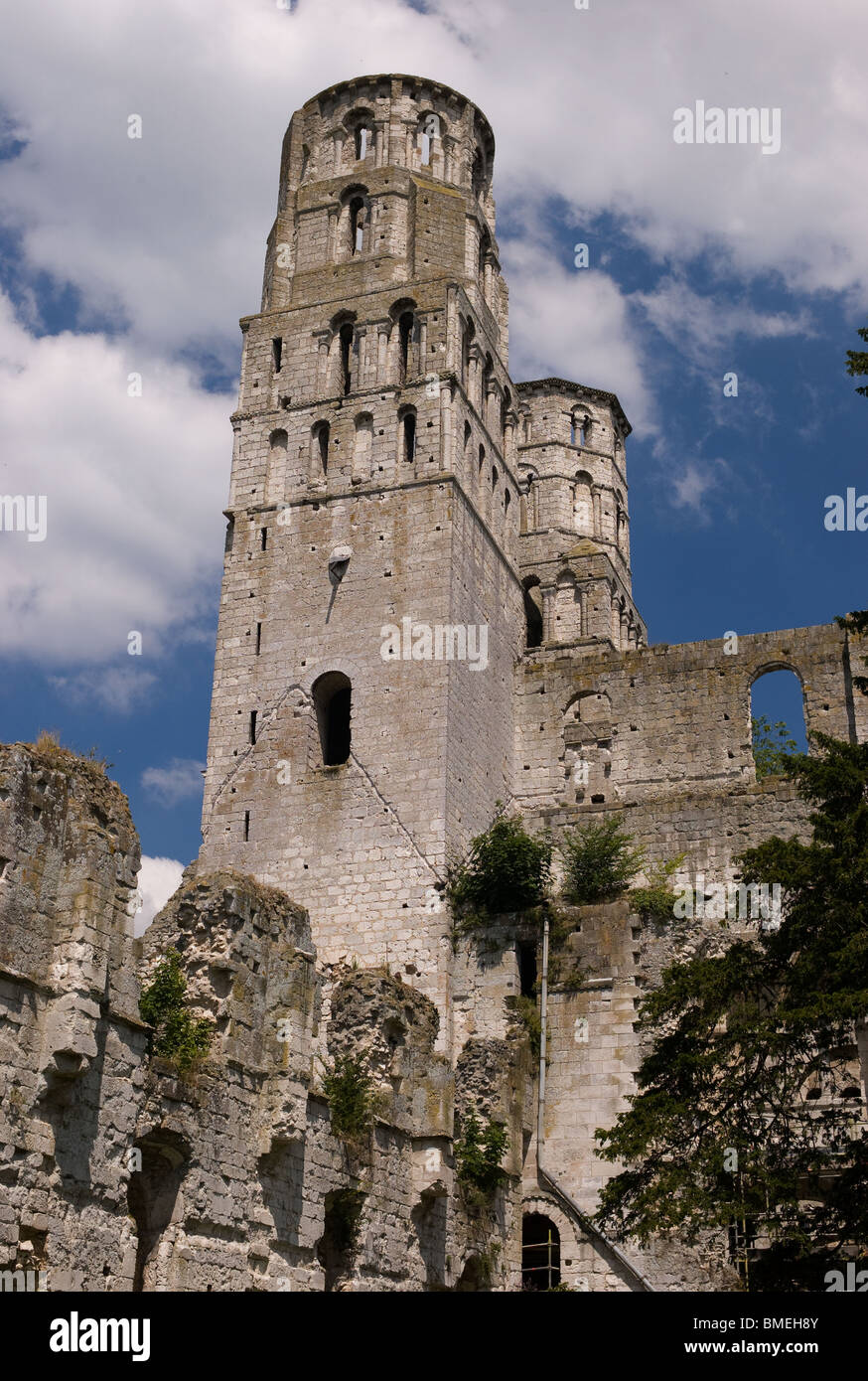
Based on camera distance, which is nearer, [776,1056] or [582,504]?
[776,1056]

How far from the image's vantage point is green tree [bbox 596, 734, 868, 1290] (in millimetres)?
17391

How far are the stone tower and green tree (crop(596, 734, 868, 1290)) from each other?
33.4ft

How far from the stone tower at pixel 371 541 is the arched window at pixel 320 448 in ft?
0.15

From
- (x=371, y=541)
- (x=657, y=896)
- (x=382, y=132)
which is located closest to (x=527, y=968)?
(x=657, y=896)

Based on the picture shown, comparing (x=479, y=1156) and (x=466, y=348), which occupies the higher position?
(x=466, y=348)

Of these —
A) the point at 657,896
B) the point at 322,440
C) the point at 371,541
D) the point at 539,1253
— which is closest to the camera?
the point at 539,1253

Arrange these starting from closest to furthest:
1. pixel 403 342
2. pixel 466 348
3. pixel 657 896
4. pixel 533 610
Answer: pixel 657 896, pixel 403 342, pixel 466 348, pixel 533 610

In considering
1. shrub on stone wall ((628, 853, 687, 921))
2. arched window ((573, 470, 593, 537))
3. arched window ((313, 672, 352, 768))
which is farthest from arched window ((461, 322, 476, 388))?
shrub on stone wall ((628, 853, 687, 921))

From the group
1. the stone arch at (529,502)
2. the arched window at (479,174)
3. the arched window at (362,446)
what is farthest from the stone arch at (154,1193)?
the stone arch at (529,502)

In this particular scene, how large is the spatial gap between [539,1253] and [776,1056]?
1004 centimetres

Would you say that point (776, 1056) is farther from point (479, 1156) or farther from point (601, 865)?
point (601, 865)

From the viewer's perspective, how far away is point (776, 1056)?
18.6 meters

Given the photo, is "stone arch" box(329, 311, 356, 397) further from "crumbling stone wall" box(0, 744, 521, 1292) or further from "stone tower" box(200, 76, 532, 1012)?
"crumbling stone wall" box(0, 744, 521, 1292)

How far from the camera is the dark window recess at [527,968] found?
29406 mm
